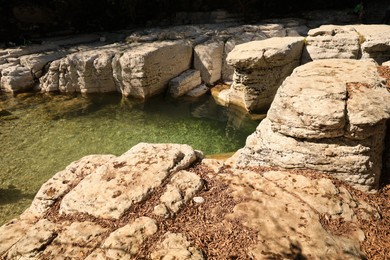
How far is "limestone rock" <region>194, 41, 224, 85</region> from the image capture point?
41.2 ft

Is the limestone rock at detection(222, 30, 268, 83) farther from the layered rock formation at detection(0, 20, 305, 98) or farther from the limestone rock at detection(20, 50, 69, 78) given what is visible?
the limestone rock at detection(20, 50, 69, 78)

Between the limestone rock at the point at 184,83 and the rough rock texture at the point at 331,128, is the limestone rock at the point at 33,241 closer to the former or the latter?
the rough rock texture at the point at 331,128

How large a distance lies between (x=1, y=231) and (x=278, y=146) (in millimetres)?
4324

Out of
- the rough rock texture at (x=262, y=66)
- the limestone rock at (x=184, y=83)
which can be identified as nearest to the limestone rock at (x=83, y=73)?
the limestone rock at (x=184, y=83)

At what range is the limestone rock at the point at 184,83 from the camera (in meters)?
11.9

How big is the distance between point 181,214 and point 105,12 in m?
16.8

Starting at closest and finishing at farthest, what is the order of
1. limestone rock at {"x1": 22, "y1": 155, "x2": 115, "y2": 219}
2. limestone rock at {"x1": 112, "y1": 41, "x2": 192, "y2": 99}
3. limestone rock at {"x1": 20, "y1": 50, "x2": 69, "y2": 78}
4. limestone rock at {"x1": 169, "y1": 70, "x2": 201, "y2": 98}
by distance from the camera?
limestone rock at {"x1": 22, "y1": 155, "x2": 115, "y2": 219} < limestone rock at {"x1": 112, "y1": 41, "x2": 192, "y2": 99} < limestone rock at {"x1": 169, "y1": 70, "x2": 201, "y2": 98} < limestone rock at {"x1": 20, "y1": 50, "x2": 69, "y2": 78}

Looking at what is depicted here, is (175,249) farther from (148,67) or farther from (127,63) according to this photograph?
(127,63)

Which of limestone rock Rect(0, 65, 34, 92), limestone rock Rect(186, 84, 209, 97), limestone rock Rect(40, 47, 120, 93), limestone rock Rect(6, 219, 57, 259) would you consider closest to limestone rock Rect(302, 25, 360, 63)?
limestone rock Rect(186, 84, 209, 97)

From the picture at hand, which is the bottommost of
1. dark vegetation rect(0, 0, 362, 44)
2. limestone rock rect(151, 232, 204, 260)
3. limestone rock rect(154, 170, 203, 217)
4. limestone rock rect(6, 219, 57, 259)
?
limestone rock rect(6, 219, 57, 259)

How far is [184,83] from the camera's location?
12.1 metres

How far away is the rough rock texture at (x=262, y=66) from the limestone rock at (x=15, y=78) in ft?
29.3

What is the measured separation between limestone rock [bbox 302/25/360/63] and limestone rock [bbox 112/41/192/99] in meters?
5.22

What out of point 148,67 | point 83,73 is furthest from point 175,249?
point 83,73
